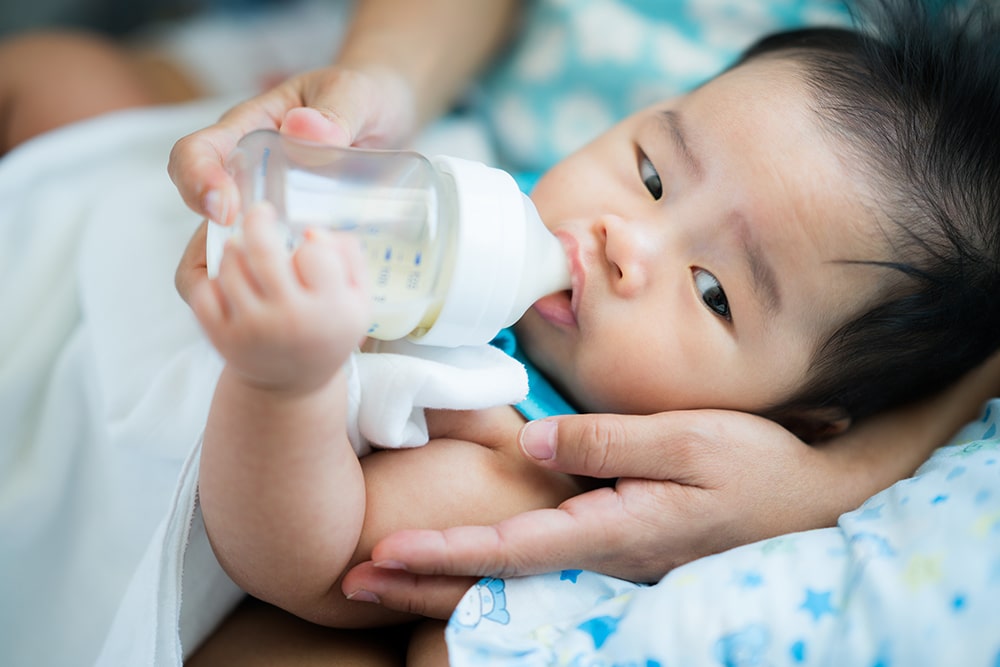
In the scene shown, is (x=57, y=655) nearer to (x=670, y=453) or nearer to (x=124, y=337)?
(x=124, y=337)

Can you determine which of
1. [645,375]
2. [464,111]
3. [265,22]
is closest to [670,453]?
[645,375]

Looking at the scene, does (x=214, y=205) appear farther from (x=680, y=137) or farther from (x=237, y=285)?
(x=680, y=137)

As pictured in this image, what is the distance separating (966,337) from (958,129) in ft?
0.85

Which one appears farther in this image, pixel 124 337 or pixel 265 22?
pixel 265 22

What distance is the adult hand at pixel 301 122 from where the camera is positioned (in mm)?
802

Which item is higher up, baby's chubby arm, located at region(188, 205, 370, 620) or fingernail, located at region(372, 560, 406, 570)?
baby's chubby arm, located at region(188, 205, 370, 620)

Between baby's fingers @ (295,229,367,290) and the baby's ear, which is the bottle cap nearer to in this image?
baby's fingers @ (295,229,367,290)

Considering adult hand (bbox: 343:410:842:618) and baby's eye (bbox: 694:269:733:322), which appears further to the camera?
baby's eye (bbox: 694:269:733:322)

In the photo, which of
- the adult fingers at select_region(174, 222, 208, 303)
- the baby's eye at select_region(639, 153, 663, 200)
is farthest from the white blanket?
the baby's eye at select_region(639, 153, 663, 200)

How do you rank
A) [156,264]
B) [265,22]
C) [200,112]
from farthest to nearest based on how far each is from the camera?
[265,22]
[200,112]
[156,264]

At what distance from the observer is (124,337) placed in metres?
1.17

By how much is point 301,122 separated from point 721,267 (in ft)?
1.64

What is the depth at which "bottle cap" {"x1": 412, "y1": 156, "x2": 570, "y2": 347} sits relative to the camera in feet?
2.74

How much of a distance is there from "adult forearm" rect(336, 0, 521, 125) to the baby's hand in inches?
29.7
